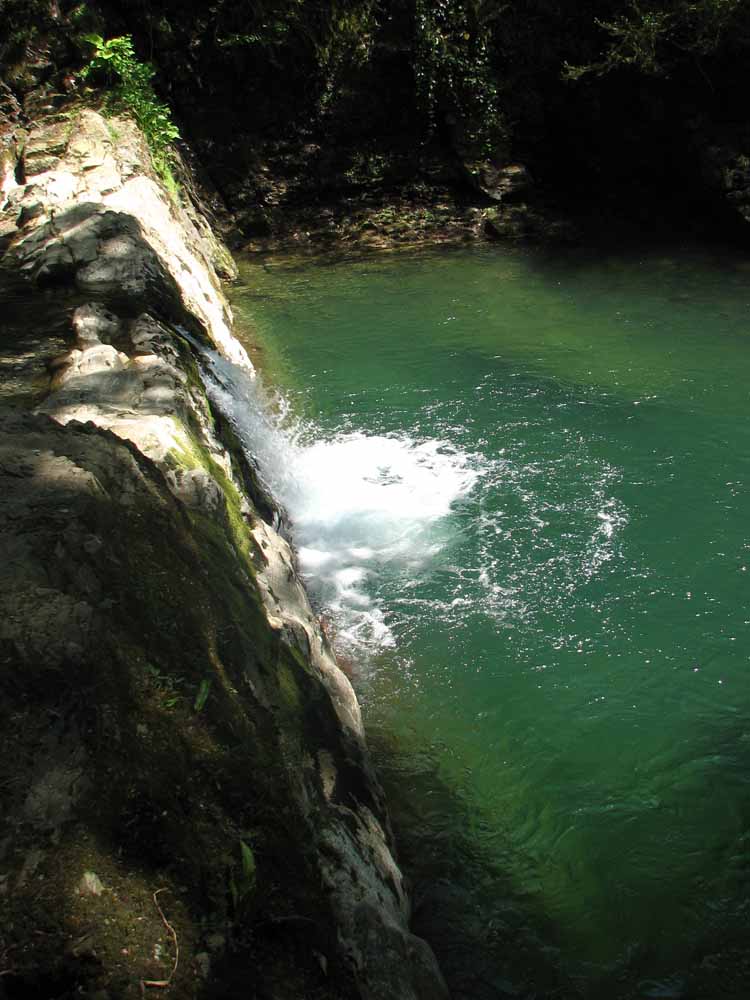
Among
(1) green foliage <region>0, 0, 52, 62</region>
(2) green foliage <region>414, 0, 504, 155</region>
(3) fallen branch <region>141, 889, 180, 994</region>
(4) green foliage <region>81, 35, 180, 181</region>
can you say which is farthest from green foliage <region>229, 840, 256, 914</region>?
(2) green foliage <region>414, 0, 504, 155</region>

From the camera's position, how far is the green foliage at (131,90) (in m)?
9.85

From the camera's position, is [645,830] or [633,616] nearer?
[645,830]

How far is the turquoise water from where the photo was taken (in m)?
3.06

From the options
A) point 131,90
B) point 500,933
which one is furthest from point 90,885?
point 131,90

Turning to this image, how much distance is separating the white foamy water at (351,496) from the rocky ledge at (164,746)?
0.89m

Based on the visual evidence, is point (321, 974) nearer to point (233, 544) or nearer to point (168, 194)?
point (233, 544)

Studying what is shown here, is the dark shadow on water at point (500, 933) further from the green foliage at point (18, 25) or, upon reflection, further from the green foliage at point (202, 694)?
the green foliage at point (18, 25)

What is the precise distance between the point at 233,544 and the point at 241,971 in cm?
191

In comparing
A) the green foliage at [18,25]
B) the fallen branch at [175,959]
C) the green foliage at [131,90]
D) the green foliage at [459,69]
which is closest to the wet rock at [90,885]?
the fallen branch at [175,959]

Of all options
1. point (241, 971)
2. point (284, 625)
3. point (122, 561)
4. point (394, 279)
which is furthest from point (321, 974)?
point (394, 279)

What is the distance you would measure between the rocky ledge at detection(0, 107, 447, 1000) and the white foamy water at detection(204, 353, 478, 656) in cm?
89

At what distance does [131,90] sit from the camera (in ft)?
32.7

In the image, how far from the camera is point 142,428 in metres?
3.47

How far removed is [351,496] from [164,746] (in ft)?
13.5
